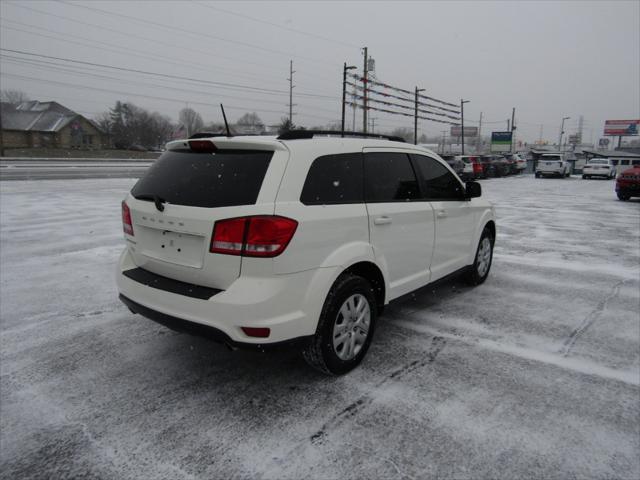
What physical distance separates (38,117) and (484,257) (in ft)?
252

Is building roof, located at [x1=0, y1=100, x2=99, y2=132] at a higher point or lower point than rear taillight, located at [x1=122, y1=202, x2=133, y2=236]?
higher

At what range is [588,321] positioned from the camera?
14.8 feet

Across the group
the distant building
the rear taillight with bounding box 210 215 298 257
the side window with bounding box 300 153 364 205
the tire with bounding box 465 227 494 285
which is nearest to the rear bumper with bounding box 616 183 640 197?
the tire with bounding box 465 227 494 285

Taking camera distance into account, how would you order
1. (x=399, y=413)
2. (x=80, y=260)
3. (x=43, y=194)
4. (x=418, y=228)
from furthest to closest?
(x=43, y=194) < (x=80, y=260) < (x=418, y=228) < (x=399, y=413)

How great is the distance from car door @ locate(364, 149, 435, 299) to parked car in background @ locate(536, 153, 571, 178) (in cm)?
3598

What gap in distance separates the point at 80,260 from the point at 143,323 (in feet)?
9.33

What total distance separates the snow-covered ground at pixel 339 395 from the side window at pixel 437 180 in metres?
1.24

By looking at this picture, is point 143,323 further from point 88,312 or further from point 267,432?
point 267,432

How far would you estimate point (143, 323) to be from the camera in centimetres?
420

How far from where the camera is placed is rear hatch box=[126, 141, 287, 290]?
269 cm

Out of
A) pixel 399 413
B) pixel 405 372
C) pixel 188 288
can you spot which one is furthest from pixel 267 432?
pixel 405 372

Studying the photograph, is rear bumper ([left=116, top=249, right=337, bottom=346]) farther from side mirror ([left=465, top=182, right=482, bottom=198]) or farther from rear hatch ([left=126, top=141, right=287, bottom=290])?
side mirror ([left=465, top=182, right=482, bottom=198])

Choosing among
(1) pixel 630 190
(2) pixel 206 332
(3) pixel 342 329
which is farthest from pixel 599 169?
(2) pixel 206 332

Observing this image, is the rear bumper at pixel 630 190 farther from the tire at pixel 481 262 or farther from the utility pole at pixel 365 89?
the utility pole at pixel 365 89
